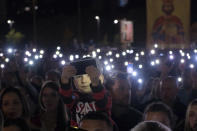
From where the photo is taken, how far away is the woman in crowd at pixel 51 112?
523 cm

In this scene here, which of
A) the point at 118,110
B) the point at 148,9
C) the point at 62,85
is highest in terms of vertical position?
the point at 148,9

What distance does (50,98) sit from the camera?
18.1ft

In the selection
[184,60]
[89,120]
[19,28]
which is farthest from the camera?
[19,28]

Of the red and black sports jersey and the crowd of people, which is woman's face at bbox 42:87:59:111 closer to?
the crowd of people

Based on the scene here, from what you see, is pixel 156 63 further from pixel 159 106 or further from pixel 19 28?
pixel 19 28

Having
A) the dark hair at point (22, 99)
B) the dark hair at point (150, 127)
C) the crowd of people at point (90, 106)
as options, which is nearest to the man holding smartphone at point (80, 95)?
the crowd of people at point (90, 106)

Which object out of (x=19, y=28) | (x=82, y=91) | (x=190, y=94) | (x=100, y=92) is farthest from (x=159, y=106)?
(x=19, y=28)

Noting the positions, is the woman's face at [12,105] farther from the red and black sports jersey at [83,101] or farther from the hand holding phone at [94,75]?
the hand holding phone at [94,75]

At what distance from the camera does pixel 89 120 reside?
3.64 meters

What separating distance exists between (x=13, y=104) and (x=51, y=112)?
0.49m

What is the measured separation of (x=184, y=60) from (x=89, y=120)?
26.9ft

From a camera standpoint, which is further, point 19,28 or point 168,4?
point 19,28

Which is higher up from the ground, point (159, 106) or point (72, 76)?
point (72, 76)

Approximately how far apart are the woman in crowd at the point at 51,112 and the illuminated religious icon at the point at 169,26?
8.52 m
